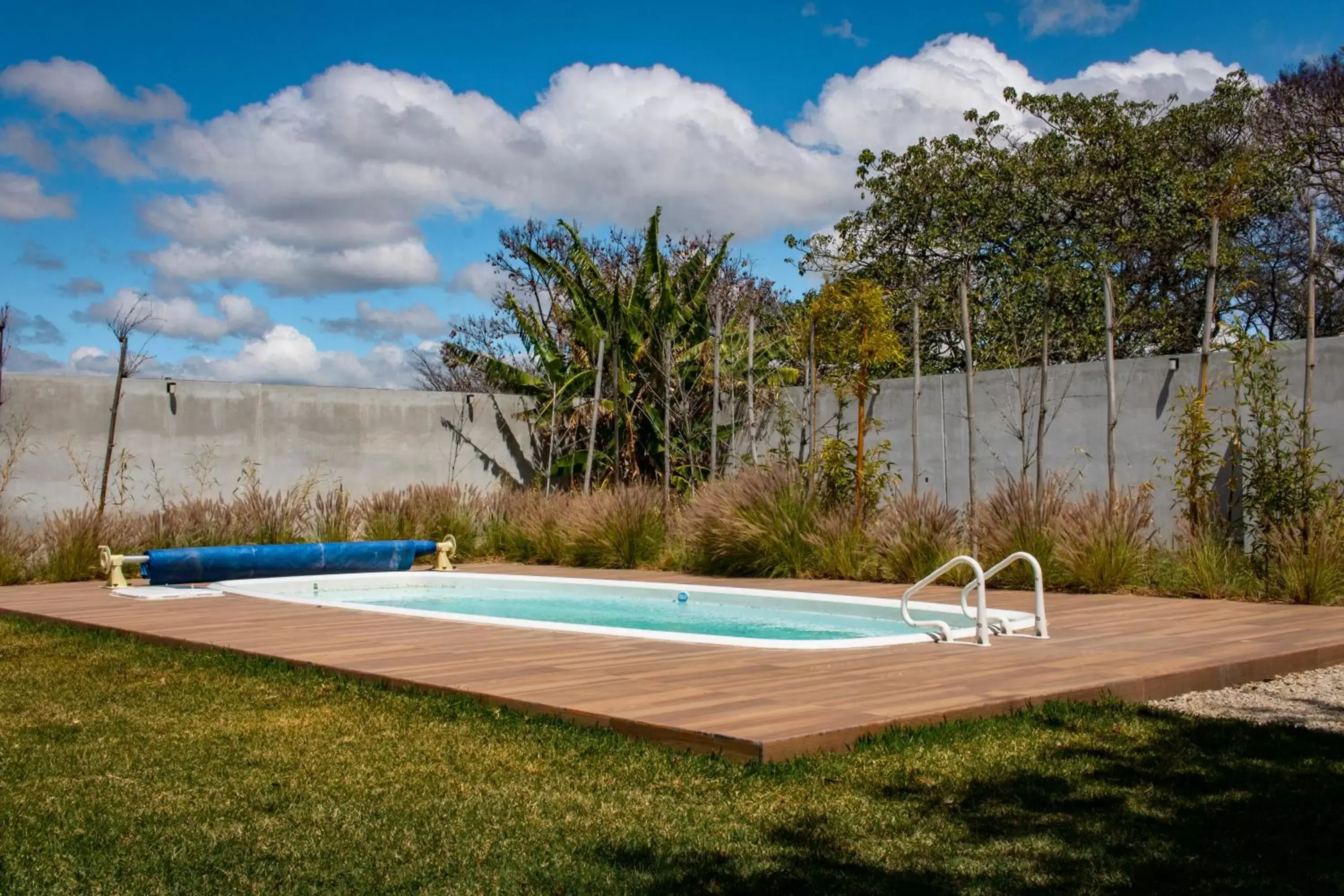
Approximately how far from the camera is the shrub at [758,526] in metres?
10.3

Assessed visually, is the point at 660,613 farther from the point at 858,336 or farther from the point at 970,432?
the point at 858,336

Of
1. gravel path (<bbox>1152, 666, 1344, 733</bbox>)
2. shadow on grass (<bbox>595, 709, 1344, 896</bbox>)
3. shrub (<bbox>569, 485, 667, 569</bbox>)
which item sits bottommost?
shadow on grass (<bbox>595, 709, 1344, 896</bbox>)

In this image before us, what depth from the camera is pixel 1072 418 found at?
1126cm

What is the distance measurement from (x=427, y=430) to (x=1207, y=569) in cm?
989

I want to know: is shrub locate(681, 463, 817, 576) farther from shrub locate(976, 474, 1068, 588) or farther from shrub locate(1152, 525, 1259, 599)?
shrub locate(1152, 525, 1259, 599)

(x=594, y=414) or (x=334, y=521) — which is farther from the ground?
(x=594, y=414)

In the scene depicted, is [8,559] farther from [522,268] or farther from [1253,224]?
[1253,224]

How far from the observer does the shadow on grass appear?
110 inches

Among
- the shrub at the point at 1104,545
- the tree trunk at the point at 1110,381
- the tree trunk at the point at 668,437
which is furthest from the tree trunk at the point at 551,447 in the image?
the shrub at the point at 1104,545

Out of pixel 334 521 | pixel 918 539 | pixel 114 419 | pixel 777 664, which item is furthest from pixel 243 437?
Answer: pixel 777 664

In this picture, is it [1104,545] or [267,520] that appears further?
[267,520]

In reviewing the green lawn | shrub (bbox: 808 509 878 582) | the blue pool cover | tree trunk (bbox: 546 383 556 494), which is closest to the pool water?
the blue pool cover

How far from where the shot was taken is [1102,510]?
887cm

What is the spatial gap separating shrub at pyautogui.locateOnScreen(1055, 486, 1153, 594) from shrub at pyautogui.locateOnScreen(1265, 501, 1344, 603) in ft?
2.77
